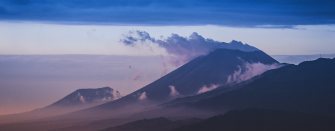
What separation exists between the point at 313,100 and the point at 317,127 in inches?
1999

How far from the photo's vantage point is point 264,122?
405ft

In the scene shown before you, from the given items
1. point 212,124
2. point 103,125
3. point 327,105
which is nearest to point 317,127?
point 212,124

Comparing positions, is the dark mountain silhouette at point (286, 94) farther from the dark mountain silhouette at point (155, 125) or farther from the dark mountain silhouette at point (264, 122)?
the dark mountain silhouette at point (155, 125)

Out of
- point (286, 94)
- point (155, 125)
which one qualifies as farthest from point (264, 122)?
point (286, 94)

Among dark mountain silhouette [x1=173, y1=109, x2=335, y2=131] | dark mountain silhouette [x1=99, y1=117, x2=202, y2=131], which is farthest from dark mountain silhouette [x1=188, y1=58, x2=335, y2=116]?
dark mountain silhouette [x1=99, y1=117, x2=202, y2=131]

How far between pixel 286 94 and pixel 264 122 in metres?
56.7

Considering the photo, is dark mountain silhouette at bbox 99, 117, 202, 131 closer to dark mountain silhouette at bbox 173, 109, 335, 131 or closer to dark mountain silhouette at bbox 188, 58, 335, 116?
dark mountain silhouette at bbox 173, 109, 335, 131

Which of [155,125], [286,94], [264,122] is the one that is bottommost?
[264,122]

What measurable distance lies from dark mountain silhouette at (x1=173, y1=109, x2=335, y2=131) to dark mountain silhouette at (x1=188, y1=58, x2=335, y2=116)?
30658 mm

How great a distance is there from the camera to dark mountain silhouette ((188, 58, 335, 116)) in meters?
162

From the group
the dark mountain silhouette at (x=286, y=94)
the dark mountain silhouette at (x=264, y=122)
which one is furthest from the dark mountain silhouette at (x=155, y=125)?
the dark mountain silhouette at (x=286, y=94)

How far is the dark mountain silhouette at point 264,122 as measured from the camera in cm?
11706

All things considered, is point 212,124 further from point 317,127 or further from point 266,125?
point 317,127

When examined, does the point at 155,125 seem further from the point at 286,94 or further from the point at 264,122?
the point at 286,94
